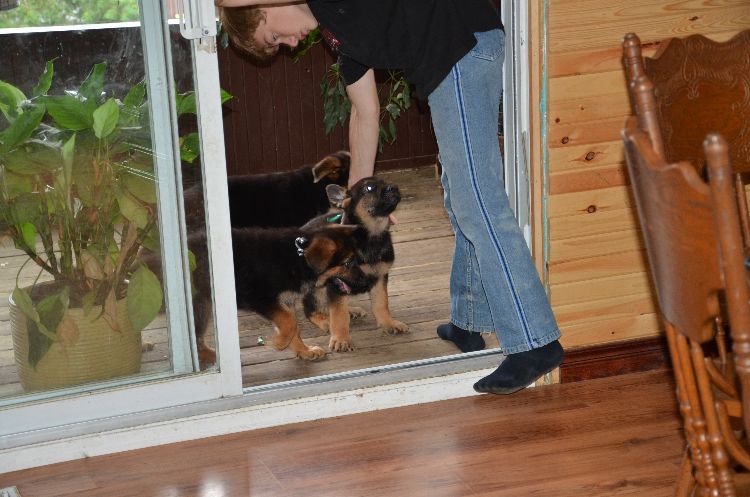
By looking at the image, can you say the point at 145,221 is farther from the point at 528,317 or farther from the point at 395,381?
the point at 528,317

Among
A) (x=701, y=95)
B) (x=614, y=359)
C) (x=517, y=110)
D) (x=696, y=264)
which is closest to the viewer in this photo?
(x=696, y=264)

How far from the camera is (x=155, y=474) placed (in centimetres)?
265

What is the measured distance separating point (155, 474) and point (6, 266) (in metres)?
0.67

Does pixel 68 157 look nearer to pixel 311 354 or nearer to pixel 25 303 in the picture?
pixel 25 303

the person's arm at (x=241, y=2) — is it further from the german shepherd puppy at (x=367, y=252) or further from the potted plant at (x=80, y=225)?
the german shepherd puppy at (x=367, y=252)

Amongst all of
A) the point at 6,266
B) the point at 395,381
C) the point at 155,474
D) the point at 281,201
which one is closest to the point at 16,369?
the point at 6,266

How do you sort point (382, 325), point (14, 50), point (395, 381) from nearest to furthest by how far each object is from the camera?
1. point (14, 50)
2. point (395, 381)
3. point (382, 325)

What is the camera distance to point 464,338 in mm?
3445

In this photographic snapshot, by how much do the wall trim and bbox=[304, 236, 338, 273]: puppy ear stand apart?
95 centimetres

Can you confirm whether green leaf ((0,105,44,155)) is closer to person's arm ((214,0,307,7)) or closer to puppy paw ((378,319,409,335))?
person's arm ((214,0,307,7))

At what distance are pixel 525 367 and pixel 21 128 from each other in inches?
59.8

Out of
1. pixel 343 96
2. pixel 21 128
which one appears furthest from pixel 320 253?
pixel 343 96

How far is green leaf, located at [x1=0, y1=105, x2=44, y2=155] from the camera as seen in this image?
256cm

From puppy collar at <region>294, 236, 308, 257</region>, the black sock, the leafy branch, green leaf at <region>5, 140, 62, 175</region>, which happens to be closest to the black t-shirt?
green leaf at <region>5, 140, 62, 175</region>
